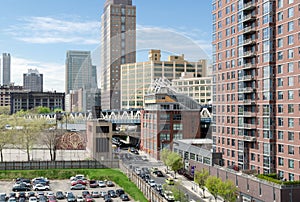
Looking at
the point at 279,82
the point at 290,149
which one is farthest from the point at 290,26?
the point at 290,149

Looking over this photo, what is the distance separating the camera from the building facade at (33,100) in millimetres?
92938

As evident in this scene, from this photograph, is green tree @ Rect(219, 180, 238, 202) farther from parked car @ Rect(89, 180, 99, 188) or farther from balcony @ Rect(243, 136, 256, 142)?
parked car @ Rect(89, 180, 99, 188)

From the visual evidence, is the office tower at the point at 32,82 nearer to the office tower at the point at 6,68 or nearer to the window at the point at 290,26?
the office tower at the point at 6,68

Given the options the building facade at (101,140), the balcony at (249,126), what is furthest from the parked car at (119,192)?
the balcony at (249,126)

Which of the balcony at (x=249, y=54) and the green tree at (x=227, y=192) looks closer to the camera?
the green tree at (x=227, y=192)

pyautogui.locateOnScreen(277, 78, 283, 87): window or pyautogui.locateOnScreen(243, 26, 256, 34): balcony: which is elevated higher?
pyautogui.locateOnScreen(243, 26, 256, 34): balcony

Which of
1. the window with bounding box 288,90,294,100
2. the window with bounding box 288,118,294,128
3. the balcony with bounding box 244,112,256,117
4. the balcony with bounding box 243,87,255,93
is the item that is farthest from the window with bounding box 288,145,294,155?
the balcony with bounding box 243,87,255,93

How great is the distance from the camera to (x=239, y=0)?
21188 millimetres

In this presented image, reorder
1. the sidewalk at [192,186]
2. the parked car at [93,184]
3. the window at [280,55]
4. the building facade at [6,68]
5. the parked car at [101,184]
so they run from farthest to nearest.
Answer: the building facade at [6,68] → the parked car at [101,184] → the parked car at [93,184] → the sidewalk at [192,186] → the window at [280,55]

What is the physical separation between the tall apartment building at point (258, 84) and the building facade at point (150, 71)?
6.59 meters

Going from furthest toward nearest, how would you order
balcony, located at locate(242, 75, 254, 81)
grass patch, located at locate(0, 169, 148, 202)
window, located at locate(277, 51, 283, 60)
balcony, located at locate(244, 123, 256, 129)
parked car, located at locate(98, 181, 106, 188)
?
1. grass patch, located at locate(0, 169, 148, 202)
2. parked car, located at locate(98, 181, 106, 188)
3. balcony, located at locate(242, 75, 254, 81)
4. balcony, located at locate(244, 123, 256, 129)
5. window, located at locate(277, 51, 283, 60)

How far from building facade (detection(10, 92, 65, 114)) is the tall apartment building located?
73.9 meters

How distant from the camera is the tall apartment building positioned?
17.5m

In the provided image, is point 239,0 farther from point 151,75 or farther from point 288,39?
point 151,75
